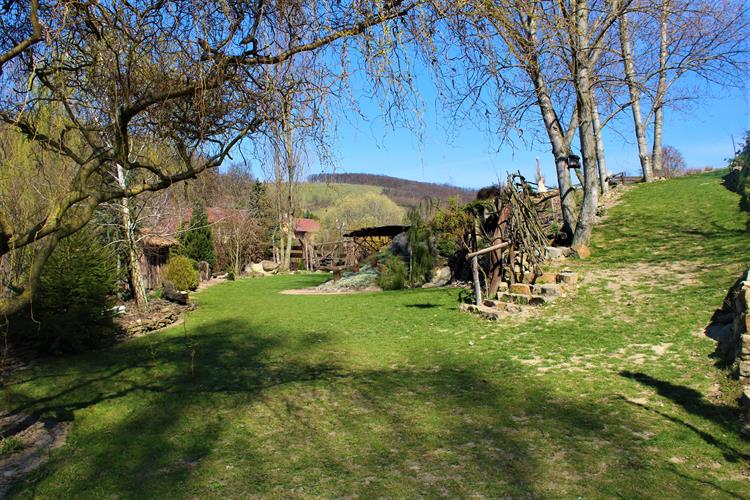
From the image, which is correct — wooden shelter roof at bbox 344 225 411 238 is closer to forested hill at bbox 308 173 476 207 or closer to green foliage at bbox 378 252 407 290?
forested hill at bbox 308 173 476 207

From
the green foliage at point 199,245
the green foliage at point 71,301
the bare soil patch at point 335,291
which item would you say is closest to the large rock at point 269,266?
the green foliage at point 199,245

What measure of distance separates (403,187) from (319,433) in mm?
43849

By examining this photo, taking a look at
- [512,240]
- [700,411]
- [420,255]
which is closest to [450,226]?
[420,255]

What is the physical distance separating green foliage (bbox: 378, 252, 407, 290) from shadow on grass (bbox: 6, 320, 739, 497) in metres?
9.13

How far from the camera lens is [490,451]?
12.6ft

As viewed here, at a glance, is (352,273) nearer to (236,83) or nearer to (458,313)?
(458,313)

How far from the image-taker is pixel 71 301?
785 centimetres

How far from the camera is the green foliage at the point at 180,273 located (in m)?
17.3

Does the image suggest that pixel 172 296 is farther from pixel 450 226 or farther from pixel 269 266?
pixel 269 266

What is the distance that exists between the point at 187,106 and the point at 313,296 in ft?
41.4

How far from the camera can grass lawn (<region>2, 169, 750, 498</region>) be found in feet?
11.3

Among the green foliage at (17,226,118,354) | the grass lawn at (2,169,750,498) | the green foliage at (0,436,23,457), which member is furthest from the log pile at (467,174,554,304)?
the green foliage at (0,436,23,457)

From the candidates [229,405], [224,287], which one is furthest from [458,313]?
[224,287]

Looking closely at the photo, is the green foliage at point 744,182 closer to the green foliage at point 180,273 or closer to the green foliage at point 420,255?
the green foliage at point 420,255
